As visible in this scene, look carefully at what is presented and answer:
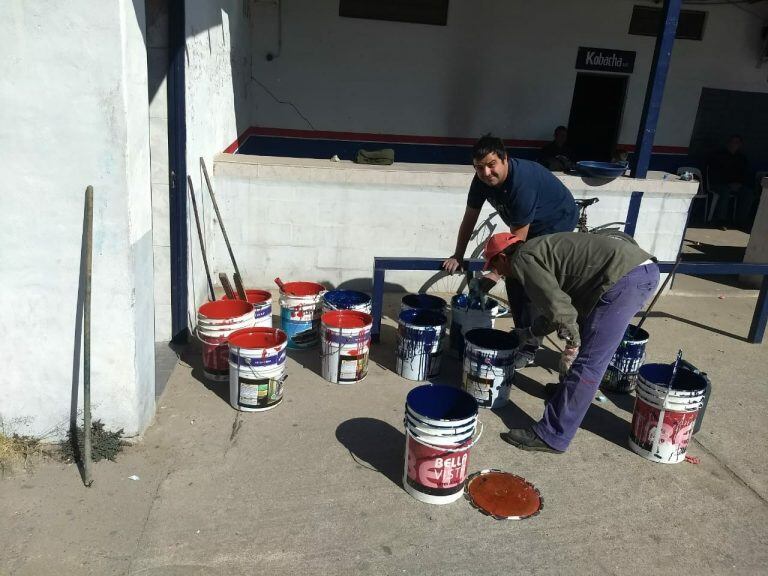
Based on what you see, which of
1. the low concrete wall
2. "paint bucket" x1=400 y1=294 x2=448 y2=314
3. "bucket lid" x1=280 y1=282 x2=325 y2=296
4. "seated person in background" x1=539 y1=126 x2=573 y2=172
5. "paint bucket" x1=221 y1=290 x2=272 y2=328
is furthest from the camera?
"seated person in background" x1=539 y1=126 x2=573 y2=172

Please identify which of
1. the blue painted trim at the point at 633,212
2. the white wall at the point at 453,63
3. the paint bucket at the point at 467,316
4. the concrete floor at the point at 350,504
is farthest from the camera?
the white wall at the point at 453,63

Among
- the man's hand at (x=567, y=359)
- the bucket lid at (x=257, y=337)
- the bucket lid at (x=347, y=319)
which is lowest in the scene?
the man's hand at (x=567, y=359)

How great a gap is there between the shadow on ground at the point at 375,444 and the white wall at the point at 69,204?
1.33 m

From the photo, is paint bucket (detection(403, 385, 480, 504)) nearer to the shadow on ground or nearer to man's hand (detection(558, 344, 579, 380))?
the shadow on ground

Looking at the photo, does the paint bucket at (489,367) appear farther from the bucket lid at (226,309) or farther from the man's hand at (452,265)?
the bucket lid at (226,309)

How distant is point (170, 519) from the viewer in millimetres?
3305

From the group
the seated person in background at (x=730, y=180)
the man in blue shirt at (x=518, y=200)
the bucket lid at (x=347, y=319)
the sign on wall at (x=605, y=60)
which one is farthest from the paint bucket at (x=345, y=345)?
the seated person in background at (x=730, y=180)

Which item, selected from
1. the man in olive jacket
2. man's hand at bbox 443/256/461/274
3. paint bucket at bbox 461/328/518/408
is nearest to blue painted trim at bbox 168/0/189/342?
man's hand at bbox 443/256/461/274

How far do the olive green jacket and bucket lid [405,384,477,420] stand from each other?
0.70 m

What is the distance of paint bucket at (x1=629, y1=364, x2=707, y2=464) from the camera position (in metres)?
3.97

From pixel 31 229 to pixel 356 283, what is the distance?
3799mm

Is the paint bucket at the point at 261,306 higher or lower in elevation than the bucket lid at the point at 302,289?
lower

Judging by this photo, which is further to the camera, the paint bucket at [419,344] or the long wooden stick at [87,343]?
the paint bucket at [419,344]

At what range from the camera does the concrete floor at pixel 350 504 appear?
123 inches
